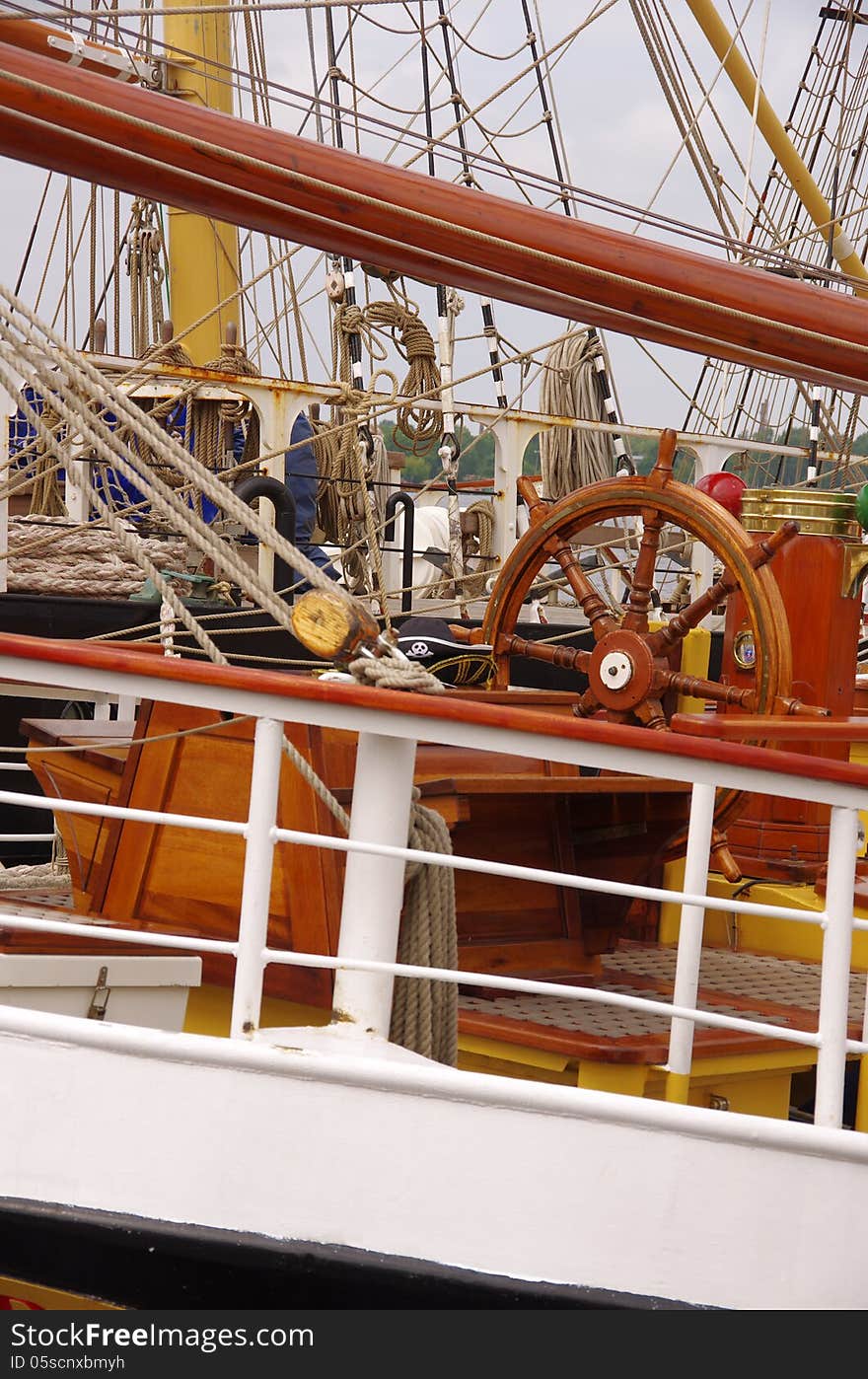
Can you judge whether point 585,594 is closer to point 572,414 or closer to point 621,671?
point 621,671

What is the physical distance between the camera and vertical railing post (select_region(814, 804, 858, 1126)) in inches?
94.0

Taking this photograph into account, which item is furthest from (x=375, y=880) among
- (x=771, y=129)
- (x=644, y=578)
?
(x=771, y=129)

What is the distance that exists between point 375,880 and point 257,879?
0.21m

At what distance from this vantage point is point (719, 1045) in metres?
3.12

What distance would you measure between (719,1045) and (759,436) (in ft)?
47.6

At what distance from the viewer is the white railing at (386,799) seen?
7.63 ft

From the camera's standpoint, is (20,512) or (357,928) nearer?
(357,928)

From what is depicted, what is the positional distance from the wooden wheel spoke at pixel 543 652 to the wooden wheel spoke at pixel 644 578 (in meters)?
0.17

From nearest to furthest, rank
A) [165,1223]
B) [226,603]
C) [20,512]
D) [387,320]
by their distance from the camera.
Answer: [165,1223] → [226,603] → [387,320] → [20,512]

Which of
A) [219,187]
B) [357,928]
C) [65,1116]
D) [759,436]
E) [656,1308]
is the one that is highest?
[759,436]

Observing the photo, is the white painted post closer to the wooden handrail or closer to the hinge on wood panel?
the hinge on wood panel

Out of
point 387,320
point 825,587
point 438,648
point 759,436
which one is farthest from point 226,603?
point 759,436

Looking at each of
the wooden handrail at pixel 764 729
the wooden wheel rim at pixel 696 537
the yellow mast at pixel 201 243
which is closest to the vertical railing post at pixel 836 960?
the wooden handrail at pixel 764 729

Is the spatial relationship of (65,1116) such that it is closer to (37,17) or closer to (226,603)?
(37,17)
